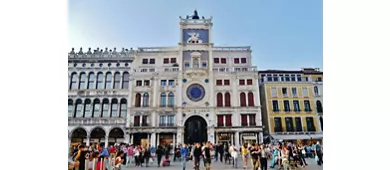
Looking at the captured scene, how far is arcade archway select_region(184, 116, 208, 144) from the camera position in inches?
201

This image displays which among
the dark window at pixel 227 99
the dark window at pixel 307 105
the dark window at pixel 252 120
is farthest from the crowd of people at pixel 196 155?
the dark window at pixel 227 99

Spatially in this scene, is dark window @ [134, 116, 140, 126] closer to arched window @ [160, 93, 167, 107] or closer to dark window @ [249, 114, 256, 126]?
arched window @ [160, 93, 167, 107]

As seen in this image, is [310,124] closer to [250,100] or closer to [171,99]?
[250,100]

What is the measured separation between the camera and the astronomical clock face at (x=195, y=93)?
5281mm

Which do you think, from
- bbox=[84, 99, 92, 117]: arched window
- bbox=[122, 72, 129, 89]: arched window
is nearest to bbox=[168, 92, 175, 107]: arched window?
bbox=[122, 72, 129, 89]: arched window

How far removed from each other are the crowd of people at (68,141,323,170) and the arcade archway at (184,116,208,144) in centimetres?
28

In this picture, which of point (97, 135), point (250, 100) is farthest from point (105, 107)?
point (250, 100)

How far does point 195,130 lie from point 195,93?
732mm

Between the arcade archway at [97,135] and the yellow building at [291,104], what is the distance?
306 cm

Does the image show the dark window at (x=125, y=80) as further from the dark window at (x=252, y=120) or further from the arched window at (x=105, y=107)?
the dark window at (x=252, y=120)

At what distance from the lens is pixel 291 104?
5.32m
